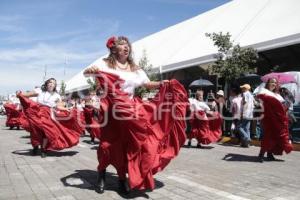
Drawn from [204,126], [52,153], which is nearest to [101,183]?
[52,153]

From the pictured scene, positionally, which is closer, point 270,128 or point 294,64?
point 270,128

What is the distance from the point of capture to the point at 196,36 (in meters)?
24.8

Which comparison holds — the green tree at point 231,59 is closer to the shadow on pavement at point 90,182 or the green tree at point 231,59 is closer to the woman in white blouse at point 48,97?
the woman in white blouse at point 48,97

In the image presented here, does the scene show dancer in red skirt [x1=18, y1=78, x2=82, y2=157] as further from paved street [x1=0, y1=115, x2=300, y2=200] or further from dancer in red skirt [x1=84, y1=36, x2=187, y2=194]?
dancer in red skirt [x1=84, y1=36, x2=187, y2=194]

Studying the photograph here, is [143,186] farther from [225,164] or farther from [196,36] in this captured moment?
[196,36]

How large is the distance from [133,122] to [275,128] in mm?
4430

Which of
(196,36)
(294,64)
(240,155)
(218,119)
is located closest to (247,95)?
(218,119)

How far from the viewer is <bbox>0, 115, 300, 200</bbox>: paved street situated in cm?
532

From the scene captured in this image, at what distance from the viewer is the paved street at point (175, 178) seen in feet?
17.5

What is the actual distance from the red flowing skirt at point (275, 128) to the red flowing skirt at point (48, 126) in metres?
4.26

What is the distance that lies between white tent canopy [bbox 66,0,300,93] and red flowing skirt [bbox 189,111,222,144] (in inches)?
210

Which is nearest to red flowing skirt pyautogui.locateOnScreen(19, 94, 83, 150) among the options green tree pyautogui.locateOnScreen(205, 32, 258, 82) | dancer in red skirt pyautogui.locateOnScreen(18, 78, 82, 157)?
dancer in red skirt pyautogui.locateOnScreen(18, 78, 82, 157)

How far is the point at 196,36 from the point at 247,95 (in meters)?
12.9

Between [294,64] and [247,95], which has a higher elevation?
[294,64]
